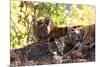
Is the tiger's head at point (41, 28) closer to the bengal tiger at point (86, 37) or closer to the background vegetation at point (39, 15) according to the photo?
the background vegetation at point (39, 15)

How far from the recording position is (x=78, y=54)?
8.36ft

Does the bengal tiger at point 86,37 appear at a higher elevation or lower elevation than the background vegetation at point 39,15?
lower

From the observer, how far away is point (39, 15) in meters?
2.37

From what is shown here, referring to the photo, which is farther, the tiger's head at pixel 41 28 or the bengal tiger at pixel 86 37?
Answer: the bengal tiger at pixel 86 37

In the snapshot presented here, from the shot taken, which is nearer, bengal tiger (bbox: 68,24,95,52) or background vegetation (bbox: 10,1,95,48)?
background vegetation (bbox: 10,1,95,48)

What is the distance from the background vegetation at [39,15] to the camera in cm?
226

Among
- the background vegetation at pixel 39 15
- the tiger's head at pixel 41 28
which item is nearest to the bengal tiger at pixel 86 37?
the background vegetation at pixel 39 15

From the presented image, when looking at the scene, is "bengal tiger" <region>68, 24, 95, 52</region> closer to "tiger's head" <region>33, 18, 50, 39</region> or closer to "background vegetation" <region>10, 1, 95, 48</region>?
"background vegetation" <region>10, 1, 95, 48</region>

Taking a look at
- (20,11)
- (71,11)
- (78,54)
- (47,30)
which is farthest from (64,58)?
(20,11)

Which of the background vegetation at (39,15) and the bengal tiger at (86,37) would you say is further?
the bengal tiger at (86,37)

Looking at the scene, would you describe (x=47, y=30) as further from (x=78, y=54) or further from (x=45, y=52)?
(x=78, y=54)

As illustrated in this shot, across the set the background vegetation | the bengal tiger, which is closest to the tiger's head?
the background vegetation

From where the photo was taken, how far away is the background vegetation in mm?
2264

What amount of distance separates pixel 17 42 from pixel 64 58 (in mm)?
568
